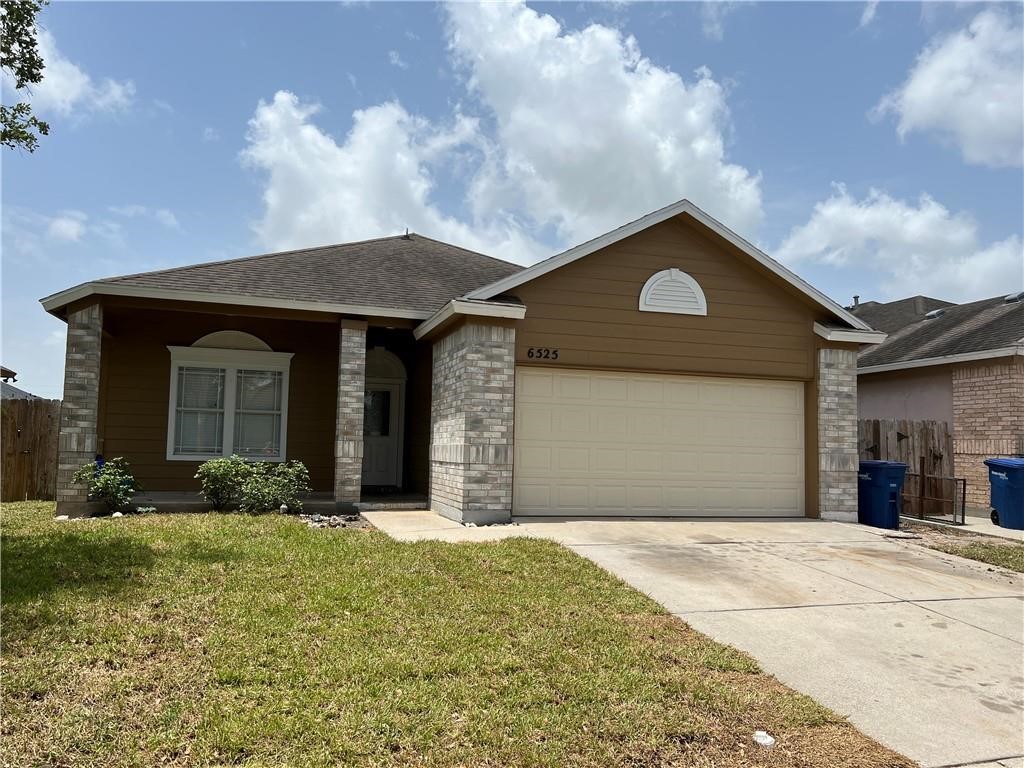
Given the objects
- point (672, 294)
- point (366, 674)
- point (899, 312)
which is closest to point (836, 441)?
point (672, 294)

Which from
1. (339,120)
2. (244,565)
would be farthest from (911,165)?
(244,565)

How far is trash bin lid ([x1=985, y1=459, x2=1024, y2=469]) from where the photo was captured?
11.9 metres

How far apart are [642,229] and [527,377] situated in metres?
3.02

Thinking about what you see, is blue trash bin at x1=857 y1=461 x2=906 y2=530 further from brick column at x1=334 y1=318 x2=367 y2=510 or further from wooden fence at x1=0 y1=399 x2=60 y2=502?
wooden fence at x1=0 y1=399 x2=60 y2=502

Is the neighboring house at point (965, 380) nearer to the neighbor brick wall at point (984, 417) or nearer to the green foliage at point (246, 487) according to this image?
the neighbor brick wall at point (984, 417)

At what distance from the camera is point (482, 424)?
33.3 ft

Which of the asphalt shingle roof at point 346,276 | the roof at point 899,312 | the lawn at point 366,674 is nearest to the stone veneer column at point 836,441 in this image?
the asphalt shingle roof at point 346,276

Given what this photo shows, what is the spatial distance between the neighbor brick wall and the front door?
11787 millimetres

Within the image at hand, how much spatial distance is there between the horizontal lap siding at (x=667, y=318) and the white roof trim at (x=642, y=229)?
18 cm

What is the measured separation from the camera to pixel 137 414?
12.3 meters

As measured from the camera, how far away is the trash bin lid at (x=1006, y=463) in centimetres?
1187

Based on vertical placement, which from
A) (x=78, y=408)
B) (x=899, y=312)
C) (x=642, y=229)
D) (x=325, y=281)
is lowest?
(x=78, y=408)

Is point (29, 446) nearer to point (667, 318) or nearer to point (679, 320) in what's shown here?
point (667, 318)

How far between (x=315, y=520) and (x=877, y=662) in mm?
7334
